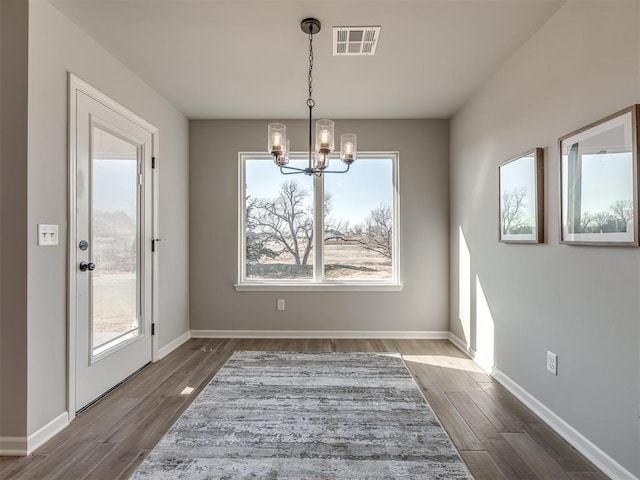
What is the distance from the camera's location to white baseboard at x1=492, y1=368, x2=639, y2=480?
1.70m

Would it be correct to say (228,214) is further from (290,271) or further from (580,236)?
(580,236)

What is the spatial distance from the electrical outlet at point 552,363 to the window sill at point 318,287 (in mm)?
1940

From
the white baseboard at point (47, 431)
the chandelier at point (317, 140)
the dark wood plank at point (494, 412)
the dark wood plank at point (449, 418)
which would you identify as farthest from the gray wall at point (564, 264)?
the white baseboard at point (47, 431)

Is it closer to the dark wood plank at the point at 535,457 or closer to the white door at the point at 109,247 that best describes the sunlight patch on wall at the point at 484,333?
the dark wood plank at the point at 535,457

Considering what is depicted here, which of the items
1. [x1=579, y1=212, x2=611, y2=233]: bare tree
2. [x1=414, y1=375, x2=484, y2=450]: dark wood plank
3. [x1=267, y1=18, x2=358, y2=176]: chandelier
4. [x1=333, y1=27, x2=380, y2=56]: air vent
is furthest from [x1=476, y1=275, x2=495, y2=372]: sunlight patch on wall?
[x1=333, y1=27, x2=380, y2=56]: air vent

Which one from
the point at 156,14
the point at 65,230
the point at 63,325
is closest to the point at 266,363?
the point at 63,325

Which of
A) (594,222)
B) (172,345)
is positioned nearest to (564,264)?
(594,222)

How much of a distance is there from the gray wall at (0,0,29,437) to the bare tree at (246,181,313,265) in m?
2.44

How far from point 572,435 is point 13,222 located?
3.25 m

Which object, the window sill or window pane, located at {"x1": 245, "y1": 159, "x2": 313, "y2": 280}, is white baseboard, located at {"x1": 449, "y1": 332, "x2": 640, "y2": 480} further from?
window pane, located at {"x1": 245, "y1": 159, "x2": 313, "y2": 280}

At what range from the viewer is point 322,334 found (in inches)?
162

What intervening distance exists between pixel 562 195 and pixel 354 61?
1725 millimetres

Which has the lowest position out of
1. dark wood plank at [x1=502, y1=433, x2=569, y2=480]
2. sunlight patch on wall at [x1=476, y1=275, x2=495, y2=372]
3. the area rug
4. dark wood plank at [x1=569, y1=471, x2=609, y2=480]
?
dark wood plank at [x1=569, y1=471, x2=609, y2=480]

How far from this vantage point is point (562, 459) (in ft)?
6.06
